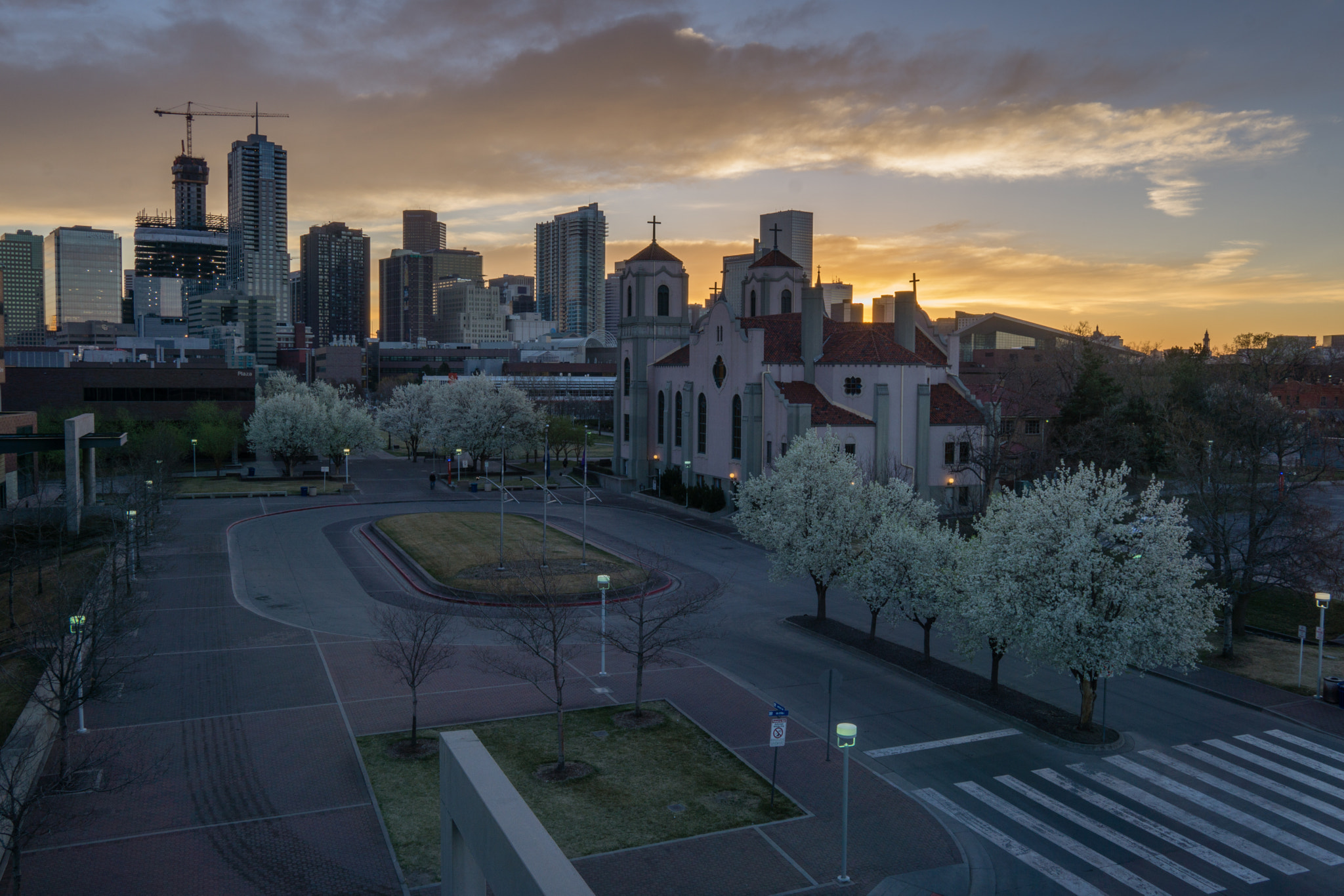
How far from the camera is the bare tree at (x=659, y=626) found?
2466cm

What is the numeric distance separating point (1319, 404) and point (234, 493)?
11207cm

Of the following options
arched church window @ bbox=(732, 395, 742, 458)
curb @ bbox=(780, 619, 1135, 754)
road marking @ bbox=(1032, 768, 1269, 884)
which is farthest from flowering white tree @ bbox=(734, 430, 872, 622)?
arched church window @ bbox=(732, 395, 742, 458)

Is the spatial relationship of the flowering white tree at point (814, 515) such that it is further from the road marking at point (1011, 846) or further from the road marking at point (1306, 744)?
the road marking at point (1306, 744)

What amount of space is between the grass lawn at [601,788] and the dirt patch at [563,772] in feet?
0.48

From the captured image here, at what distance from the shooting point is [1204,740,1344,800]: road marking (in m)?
20.0

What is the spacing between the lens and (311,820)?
1780 cm

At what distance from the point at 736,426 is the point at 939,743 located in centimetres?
3766

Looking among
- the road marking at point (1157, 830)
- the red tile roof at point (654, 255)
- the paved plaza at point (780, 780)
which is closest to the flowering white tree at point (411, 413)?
the red tile roof at point (654, 255)

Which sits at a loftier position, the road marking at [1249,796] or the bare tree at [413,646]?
the bare tree at [413,646]

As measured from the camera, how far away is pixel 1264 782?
20328 mm

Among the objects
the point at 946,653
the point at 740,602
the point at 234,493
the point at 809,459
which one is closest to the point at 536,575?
the point at 740,602

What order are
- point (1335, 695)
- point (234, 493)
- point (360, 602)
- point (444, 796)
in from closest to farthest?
Answer: point (444, 796)
point (1335, 695)
point (360, 602)
point (234, 493)

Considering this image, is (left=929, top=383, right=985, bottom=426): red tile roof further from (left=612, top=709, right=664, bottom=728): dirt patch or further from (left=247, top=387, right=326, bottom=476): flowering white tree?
(left=247, top=387, right=326, bottom=476): flowering white tree

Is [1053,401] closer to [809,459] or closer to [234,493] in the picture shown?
[809,459]
